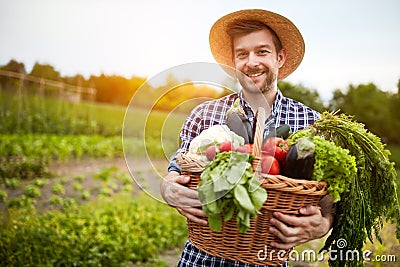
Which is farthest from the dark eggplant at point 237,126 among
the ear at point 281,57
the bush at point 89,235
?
the bush at point 89,235

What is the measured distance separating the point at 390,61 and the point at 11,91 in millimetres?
5391

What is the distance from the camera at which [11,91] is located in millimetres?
6863

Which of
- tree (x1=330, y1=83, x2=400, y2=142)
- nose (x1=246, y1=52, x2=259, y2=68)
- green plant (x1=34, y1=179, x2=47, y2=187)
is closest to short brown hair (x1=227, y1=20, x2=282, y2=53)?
nose (x1=246, y1=52, x2=259, y2=68)

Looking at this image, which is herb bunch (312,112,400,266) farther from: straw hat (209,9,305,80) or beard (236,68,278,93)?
straw hat (209,9,305,80)

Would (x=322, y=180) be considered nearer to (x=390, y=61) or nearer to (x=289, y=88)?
(x=390, y=61)

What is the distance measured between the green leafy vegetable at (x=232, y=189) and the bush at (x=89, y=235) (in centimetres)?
253

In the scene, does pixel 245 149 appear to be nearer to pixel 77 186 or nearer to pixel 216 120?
pixel 216 120

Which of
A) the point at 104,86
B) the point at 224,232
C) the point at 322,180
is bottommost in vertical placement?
the point at 224,232

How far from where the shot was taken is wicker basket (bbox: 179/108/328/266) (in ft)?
3.96

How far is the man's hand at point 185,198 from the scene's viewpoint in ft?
4.25

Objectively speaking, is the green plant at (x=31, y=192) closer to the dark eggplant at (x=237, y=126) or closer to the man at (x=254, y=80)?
the man at (x=254, y=80)

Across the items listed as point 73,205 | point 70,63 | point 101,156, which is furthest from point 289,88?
point 70,63

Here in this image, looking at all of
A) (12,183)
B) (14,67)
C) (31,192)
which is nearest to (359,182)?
(31,192)

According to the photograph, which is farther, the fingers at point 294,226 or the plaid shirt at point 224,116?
the plaid shirt at point 224,116
